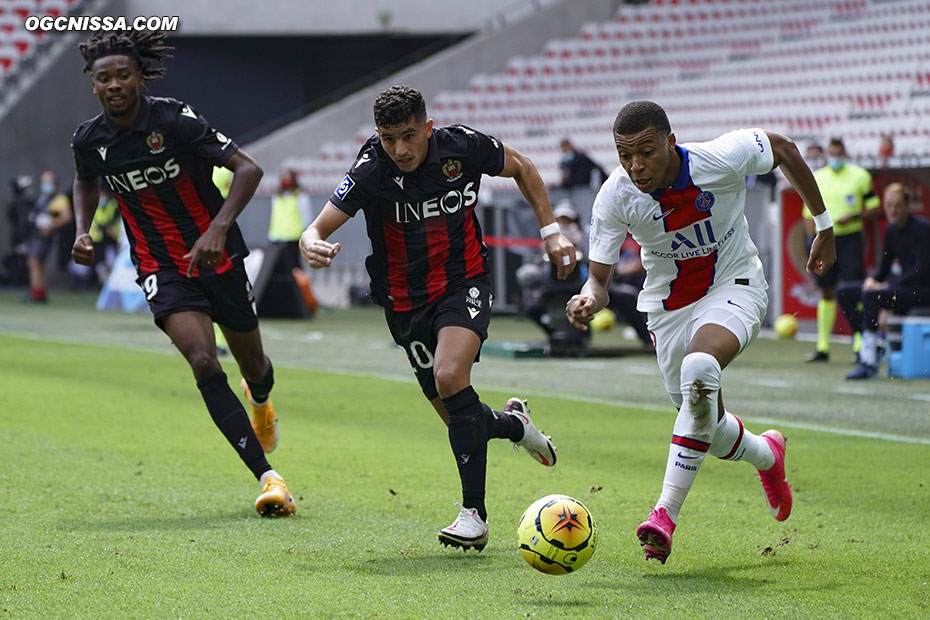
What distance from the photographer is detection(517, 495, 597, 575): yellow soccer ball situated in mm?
4844

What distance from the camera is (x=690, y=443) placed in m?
5.18

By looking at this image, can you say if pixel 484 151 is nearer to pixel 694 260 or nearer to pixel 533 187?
pixel 533 187

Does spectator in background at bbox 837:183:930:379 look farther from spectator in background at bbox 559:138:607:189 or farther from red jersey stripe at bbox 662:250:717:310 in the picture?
spectator in background at bbox 559:138:607:189

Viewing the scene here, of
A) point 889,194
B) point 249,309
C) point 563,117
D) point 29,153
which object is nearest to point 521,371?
point 889,194

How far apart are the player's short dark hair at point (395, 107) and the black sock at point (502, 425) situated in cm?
121

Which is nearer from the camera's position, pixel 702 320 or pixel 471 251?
pixel 702 320

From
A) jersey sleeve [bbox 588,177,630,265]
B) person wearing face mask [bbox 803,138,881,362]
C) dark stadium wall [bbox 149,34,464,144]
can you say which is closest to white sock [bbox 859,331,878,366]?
person wearing face mask [bbox 803,138,881,362]

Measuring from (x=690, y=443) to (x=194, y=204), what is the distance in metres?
2.78

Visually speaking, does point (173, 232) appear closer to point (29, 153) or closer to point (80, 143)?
point (80, 143)

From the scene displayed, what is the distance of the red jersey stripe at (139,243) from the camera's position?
6621 millimetres

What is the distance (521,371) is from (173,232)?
7.00 metres

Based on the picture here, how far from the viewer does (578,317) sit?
5336mm

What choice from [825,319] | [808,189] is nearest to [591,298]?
[808,189]

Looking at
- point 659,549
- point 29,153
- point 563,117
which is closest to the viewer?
point 659,549
